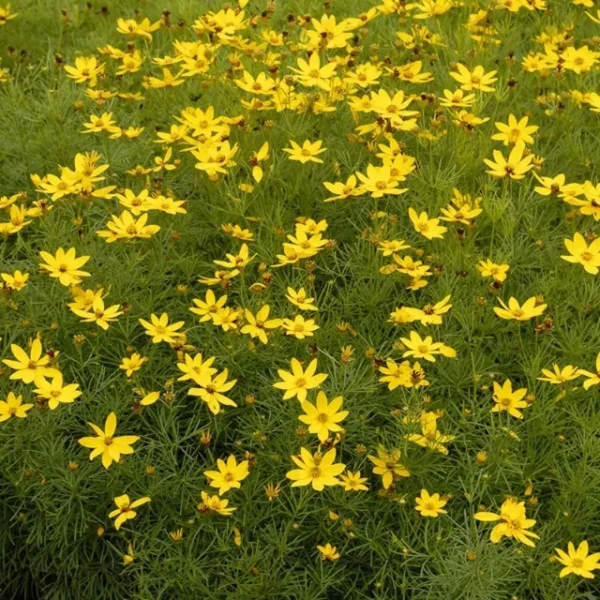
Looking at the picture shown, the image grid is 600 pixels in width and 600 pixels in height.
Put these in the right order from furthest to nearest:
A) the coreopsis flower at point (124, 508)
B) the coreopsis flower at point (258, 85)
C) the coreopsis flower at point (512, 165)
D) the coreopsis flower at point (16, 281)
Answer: the coreopsis flower at point (258, 85) < the coreopsis flower at point (512, 165) < the coreopsis flower at point (16, 281) < the coreopsis flower at point (124, 508)

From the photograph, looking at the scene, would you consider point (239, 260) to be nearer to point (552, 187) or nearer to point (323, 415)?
point (323, 415)

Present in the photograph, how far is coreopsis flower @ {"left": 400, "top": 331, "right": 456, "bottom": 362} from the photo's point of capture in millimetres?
2684

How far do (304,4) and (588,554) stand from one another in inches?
106

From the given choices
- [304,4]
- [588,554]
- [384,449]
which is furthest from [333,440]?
[304,4]

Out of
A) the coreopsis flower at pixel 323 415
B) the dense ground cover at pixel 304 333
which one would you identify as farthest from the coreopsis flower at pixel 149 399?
the coreopsis flower at pixel 323 415

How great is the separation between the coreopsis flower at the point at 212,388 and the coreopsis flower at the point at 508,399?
65cm

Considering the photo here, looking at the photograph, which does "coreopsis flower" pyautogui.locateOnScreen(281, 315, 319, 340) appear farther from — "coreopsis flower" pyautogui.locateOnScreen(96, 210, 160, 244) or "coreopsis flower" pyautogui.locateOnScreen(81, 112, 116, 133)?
"coreopsis flower" pyautogui.locateOnScreen(81, 112, 116, 133)

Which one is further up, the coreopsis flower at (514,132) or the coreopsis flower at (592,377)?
the coreopsis flower at (514,132)

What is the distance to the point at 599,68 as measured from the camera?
3.82m

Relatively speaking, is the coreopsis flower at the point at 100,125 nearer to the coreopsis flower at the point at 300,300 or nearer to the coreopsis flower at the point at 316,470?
the coreopsis flower at the point at 300,300

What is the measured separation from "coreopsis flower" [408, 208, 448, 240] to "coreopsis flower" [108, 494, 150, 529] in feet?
3.54

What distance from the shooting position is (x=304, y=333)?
9.06 feet

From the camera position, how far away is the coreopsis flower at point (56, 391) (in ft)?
8.48

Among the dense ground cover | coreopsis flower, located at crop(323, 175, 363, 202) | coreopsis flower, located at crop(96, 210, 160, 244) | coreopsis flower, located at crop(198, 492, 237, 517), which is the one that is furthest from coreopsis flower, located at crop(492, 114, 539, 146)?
coreopsis flower, located at crop(198, 492, 237, 517)
